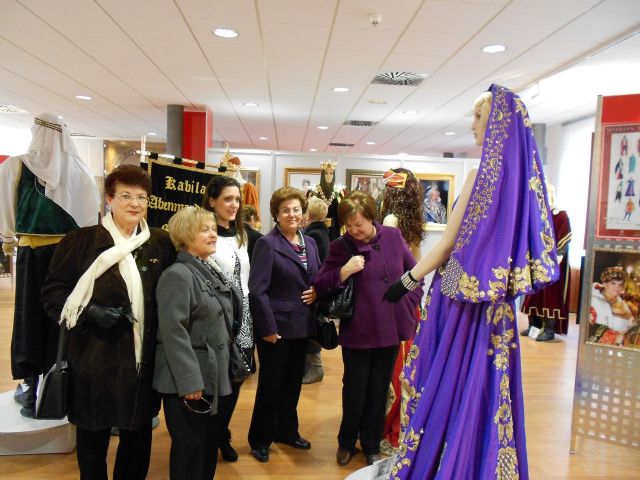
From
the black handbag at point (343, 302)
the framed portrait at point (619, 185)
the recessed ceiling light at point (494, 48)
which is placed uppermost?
the recessed ceiling light at point (494, 48)

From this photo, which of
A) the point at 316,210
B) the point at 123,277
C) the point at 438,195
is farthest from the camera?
the point at 438,195

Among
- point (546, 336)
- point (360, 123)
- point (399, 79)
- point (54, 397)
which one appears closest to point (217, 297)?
point (54, 397)

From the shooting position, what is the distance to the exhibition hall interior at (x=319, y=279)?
5.39ft

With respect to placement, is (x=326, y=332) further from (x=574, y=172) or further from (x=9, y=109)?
(x=9, y=109)

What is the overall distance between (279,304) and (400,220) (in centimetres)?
93

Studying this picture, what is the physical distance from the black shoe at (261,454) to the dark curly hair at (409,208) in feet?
4.96

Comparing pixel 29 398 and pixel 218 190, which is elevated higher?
pixel 218 190

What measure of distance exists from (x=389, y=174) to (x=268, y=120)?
6515mm

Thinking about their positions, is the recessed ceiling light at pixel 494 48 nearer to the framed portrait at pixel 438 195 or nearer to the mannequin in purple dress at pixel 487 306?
the framed portrait at pixel 438 195

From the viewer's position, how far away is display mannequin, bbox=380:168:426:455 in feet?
9.43

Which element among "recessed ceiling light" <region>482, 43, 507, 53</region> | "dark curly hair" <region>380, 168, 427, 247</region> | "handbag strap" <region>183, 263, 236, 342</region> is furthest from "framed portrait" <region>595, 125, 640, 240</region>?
"handbag strap" <region>183, 263, 236, 342</region>

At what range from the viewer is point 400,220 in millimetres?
2947

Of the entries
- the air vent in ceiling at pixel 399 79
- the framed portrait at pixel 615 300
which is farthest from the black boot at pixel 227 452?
the air vent in ceiling at pixel 399 79

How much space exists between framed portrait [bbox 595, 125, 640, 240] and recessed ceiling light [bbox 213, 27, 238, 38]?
316 cm
